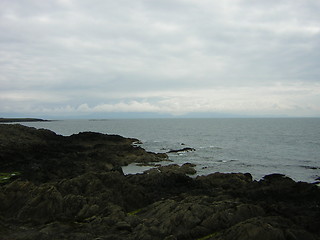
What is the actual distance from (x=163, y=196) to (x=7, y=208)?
12.3 meters

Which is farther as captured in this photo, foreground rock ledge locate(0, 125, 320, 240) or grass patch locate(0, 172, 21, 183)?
grass patch locate(0, 172, 21, 183)

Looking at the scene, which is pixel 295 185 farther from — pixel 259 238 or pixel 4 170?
pixel 4 170

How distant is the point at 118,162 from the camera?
157 feet

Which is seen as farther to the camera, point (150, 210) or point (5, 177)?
point (5, 177)

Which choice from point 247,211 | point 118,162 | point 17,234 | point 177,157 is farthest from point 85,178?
point 177,157

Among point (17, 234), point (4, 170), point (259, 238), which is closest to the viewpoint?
point (259, 238)

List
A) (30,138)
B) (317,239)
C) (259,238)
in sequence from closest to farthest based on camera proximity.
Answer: (259,238)
(317,239)
(30,138)

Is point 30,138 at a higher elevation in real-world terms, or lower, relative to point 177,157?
higher

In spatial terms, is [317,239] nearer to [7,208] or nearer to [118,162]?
[7,208]

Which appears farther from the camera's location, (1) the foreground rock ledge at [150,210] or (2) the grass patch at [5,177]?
(2) the grass patch at [5,177]

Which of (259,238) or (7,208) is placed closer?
(259,238)

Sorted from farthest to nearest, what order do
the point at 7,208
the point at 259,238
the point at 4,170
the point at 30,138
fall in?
1. the point at 30,138
2. the point at 4,170
3. the point at 7,208
4. the point at 259,238

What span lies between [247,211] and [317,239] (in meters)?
3.86

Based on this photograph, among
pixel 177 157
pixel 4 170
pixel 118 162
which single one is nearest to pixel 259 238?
pixel 4 170
